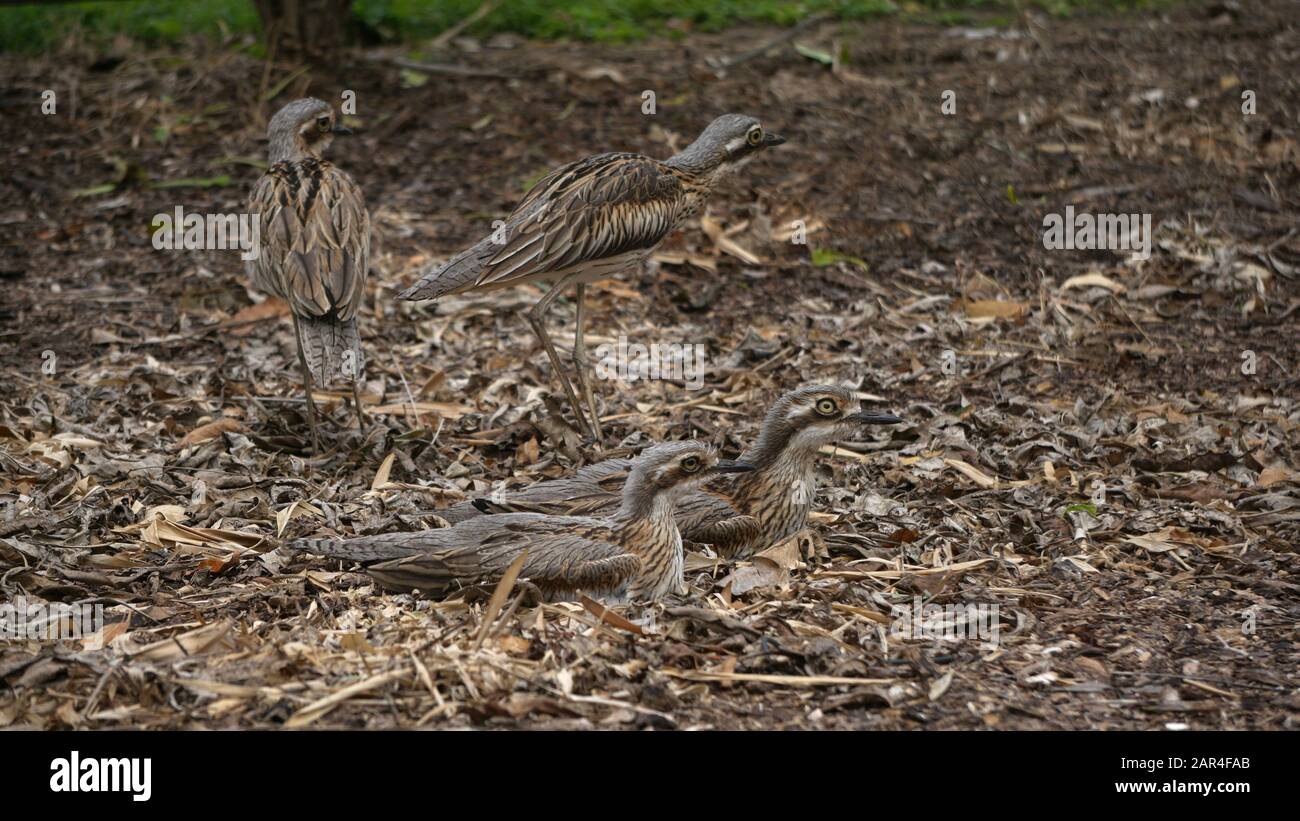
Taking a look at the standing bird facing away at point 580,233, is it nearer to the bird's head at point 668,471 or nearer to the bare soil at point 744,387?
the bare soil at point 744,387

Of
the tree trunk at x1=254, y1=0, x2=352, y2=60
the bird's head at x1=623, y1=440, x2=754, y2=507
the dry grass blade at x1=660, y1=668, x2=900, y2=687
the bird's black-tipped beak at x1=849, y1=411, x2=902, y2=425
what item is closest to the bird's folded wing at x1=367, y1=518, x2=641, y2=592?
the bird's head at x1=623, y1=440, x2=754, y2=507

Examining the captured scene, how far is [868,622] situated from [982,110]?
22.2ft

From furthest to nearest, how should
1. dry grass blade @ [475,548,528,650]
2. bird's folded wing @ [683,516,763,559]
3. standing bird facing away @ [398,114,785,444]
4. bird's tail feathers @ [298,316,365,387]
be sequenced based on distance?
standing bird facing away @ [398,114,785,444] → bird's tail feathers @ [298,316,365,387] → bird's folded wing @ [683,516,763,559] → dry grass blade @ [475,548,528,650]

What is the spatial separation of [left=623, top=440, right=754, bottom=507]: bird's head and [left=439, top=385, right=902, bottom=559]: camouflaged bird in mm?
428

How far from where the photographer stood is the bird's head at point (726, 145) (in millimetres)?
8086

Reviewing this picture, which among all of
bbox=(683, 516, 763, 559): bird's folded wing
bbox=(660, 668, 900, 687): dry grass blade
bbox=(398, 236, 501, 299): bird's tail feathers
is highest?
bbox=(398, 236, 501, 299): bird's tail feathers

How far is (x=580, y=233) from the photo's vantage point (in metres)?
7.52

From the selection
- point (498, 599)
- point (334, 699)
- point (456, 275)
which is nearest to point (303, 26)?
point (456, 275)

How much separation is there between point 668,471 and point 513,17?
825 cm

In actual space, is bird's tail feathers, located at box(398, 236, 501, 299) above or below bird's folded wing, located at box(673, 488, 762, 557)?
above

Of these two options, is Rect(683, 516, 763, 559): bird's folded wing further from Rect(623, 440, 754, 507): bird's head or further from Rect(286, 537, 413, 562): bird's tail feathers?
Rect(286, 537, 413, 562): bird's tail feathers

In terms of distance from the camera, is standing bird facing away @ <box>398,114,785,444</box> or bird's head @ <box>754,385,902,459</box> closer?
bird's head @ <box>754,385,902,459</box>

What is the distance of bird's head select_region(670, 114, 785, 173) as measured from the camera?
809cm

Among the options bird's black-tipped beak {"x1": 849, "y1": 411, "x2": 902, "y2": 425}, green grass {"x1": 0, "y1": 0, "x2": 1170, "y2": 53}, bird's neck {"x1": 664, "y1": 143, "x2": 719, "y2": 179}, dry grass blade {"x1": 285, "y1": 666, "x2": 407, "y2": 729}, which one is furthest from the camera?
green grass {"x1": 0, "y1": 0, "x2": 1170, "y2": 53}
